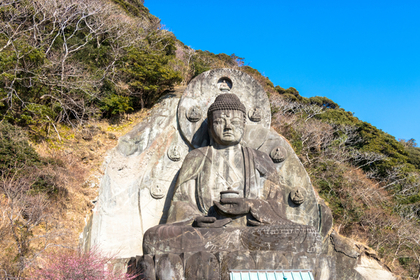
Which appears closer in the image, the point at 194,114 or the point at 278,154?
the point at 278,154

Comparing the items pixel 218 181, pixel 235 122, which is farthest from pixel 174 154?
pixel 235 122

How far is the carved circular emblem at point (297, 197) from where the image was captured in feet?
23.2

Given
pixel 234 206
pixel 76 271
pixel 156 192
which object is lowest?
pixel 76 271

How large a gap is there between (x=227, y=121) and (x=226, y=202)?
5.81ft

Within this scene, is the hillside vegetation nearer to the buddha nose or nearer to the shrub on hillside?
the shrub on hillside

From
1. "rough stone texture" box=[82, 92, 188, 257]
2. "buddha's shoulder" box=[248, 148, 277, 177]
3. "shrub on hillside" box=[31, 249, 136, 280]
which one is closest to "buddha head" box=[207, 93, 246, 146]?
"buddha's shoulder" box=[248, 148, 277, 177]

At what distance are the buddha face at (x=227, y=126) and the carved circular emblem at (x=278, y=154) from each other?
34.9 inches

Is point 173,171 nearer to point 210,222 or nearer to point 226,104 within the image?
point 226,104

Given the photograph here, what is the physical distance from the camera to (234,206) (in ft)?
19.3

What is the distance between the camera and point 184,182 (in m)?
6.87

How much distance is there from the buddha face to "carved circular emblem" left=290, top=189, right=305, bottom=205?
1.51 m

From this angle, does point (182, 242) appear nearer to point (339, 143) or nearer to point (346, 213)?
point (346, 213)

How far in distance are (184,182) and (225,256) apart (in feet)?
7.15

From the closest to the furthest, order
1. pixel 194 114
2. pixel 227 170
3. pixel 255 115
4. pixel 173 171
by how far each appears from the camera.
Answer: pixel 227 170, pixel 173 171, pixel 194 114, pixel 255 115
